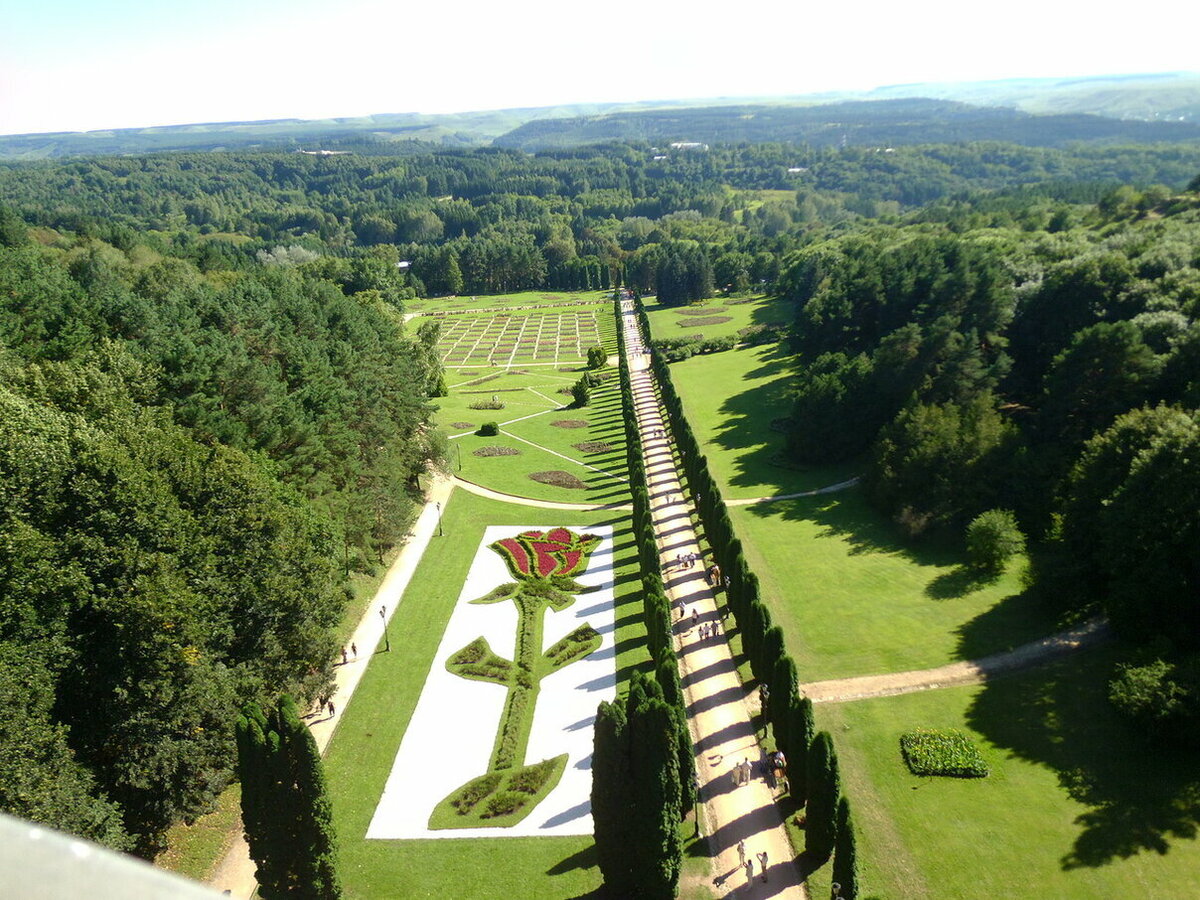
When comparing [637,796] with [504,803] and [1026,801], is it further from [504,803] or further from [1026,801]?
[1026,801]

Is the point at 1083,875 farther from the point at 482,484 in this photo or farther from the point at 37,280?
the point at 37,280

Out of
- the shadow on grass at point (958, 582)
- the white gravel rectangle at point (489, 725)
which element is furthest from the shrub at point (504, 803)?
the shadow on grass at point (958, 582)

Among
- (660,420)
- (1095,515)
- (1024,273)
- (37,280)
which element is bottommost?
(660,420)

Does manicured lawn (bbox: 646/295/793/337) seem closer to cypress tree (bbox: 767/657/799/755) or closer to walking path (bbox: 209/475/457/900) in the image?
walking path (bbox: 209/475/457/900)

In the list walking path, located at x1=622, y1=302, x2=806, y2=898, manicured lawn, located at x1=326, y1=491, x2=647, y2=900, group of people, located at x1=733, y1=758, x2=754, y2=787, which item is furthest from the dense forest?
group of people, located at x1=733, y1=758, x2=754, y2=787

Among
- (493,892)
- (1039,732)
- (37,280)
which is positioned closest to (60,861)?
(493,892)
